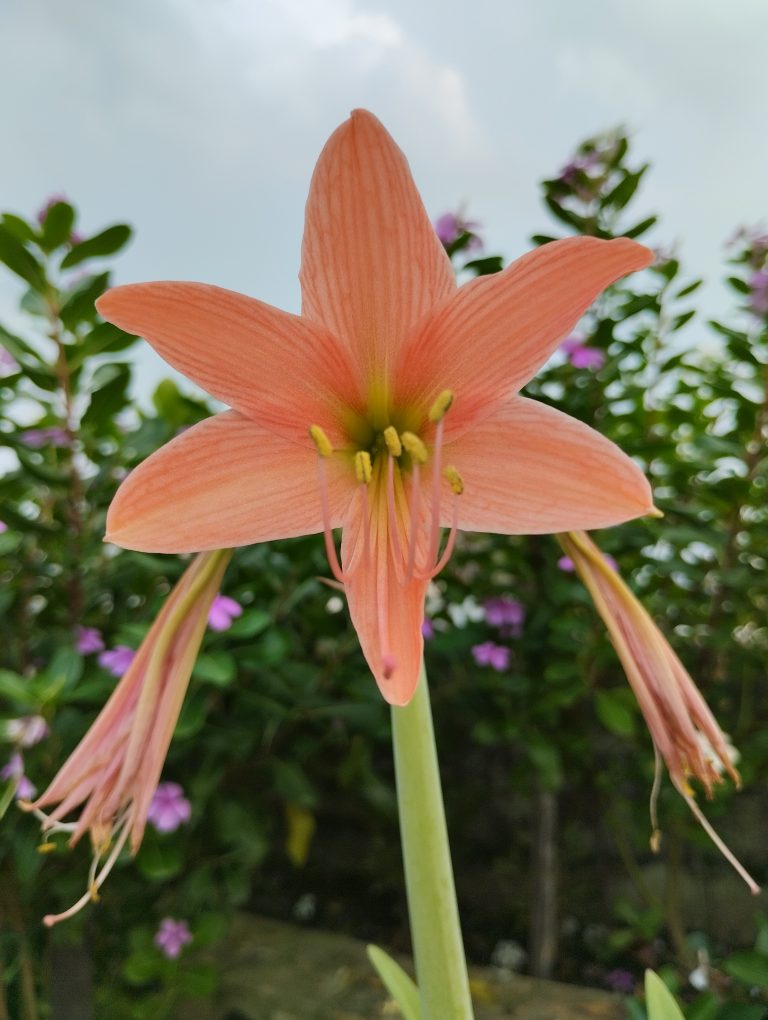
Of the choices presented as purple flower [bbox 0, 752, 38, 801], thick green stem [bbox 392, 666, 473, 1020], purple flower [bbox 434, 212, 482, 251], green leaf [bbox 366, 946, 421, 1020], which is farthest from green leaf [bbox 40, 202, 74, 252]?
green leaf [bbox 366, 946, 421, 1020]

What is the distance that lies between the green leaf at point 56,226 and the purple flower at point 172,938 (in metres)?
0.93

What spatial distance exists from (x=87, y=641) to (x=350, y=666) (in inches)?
14.7

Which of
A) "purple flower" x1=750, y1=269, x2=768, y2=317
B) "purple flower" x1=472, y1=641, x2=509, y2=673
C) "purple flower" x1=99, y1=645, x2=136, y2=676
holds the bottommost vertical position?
"purple flower" x1=472, y1=641, x2=509, y2=673

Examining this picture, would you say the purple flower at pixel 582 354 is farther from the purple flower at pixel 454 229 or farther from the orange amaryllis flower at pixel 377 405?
the orange amaryllis flower at pixel 377 405

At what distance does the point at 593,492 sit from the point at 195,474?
233 mm

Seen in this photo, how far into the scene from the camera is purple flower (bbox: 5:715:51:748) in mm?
846

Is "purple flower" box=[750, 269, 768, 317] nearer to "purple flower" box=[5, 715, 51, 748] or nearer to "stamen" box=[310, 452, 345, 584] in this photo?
"stamen" box=[310, 452, 345, 584]

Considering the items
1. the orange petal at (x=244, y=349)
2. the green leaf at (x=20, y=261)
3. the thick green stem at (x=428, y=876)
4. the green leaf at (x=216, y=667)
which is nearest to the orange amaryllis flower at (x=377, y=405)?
the orange petal at (x=244, y=349)

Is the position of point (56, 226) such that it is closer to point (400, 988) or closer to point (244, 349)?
point (244, 349)

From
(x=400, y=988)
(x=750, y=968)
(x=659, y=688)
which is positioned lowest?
(x=750, y=968)

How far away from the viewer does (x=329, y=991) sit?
1.22 meters

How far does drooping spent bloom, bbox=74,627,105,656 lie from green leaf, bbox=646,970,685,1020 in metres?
0.73

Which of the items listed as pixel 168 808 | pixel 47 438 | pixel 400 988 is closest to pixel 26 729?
pixel 168 808

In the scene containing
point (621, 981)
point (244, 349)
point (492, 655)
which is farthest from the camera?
point (621, 981)
